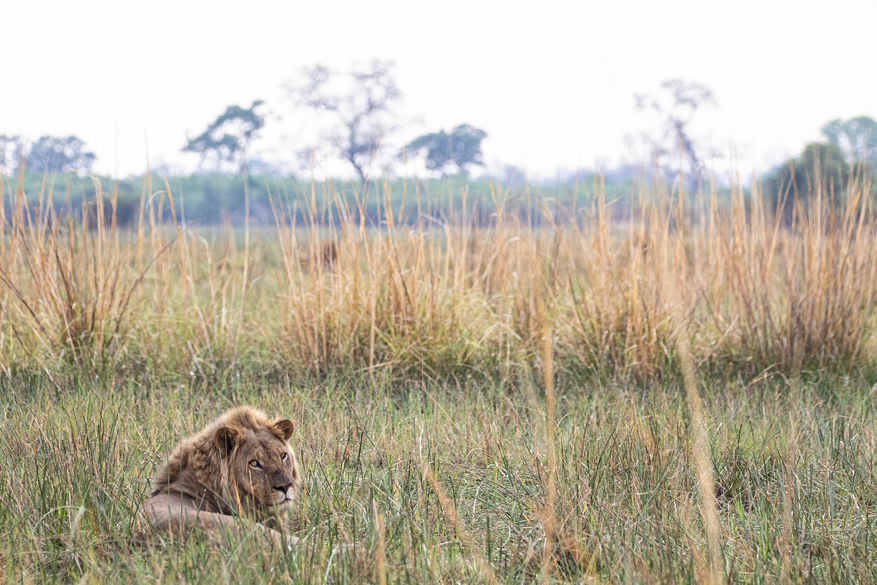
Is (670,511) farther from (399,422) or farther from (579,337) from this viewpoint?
(579,337)

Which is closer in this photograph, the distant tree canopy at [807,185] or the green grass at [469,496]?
the green grass at [469,496]

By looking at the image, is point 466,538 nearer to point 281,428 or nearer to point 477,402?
point 281,428

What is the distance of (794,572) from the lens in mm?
1417

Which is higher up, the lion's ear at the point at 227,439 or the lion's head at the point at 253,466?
the lion's ear at the point at 227,439

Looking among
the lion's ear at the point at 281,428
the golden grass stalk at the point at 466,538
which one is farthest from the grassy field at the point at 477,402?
the lion's ear at the point at 281,428

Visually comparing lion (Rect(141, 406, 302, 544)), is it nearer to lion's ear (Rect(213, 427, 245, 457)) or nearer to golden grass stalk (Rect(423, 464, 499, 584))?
lion's ear (Rect(213, 427, 245, 457))

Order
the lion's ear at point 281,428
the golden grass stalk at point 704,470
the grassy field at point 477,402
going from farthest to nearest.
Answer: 1. the lion's ear at point 281,428
2. the grassy field at point 477,402
3. the golden grass stalk at point 704,470

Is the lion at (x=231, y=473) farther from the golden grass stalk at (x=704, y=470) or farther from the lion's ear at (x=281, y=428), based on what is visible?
the golden grass stalk at (x=704, y=470)

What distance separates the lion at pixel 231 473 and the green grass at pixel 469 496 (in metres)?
0.07

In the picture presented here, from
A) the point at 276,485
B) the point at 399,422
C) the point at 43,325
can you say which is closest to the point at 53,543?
the point at 276,485

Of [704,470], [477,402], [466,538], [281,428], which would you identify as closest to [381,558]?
[466,538]

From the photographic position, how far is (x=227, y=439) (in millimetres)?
1756

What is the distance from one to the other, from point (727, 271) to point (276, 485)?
286cm

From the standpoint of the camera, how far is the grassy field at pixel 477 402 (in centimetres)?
151
